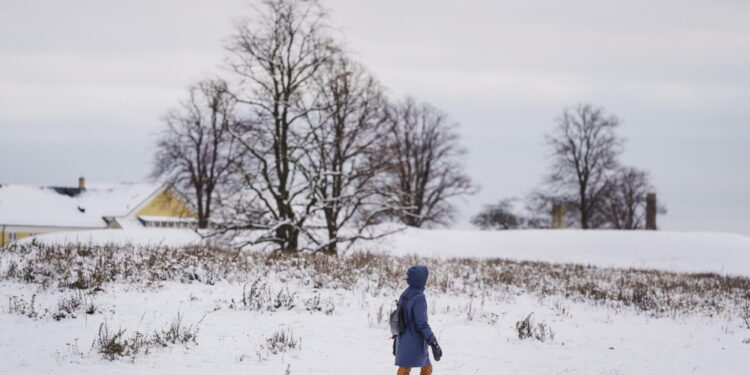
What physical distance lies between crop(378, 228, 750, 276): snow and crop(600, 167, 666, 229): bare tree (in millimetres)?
24048

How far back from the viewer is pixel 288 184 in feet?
80.5

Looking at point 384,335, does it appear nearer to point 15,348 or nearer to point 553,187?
point 15,348

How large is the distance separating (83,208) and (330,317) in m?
53.8

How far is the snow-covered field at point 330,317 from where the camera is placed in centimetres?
843

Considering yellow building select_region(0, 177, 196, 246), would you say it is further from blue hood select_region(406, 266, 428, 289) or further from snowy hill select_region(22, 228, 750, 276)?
blue hood select_region(406, 266, 428, 289)

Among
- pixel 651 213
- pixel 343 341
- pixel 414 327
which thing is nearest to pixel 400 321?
pixel 414 327

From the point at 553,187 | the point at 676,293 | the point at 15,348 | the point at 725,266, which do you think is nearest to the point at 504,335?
the point at 15,348

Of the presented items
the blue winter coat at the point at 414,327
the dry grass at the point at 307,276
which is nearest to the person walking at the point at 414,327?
the blue winter coat at the point at 414,327

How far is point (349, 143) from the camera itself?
25266 mm

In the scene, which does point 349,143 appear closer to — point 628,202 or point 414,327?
point 414,327

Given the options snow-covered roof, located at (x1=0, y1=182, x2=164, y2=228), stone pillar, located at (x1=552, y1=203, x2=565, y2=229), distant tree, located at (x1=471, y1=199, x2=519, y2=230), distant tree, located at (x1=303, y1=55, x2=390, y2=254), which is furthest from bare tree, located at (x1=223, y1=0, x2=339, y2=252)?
distant tree, located at (x1=471, y1=199, x2=519, y2=230)

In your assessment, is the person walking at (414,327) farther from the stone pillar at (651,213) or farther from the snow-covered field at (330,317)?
the stone pillar at (651,213)

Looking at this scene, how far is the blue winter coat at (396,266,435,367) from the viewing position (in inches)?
255

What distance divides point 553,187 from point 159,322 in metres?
48.4
